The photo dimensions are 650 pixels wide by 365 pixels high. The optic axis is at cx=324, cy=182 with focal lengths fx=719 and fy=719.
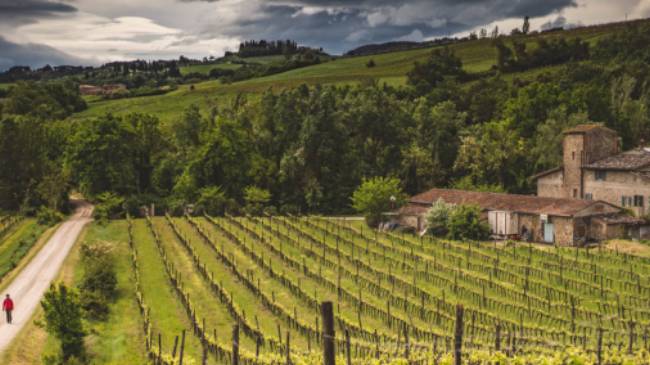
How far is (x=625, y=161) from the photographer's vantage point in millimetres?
59875

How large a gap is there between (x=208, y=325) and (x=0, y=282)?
15948 millimetres

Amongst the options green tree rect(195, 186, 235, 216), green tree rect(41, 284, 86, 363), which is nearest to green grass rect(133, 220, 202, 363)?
green tree rect(41, 284, 86, 363)

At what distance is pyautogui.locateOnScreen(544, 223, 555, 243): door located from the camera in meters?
55.3

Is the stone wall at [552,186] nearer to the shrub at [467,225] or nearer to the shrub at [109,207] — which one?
the shrub at [467,225]

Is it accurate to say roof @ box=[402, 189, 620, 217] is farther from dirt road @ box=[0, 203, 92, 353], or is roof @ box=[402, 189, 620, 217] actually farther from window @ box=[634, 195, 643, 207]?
dirt road @ box=[0, 203, 92, 353]

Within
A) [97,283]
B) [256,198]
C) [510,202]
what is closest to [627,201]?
[510,202]

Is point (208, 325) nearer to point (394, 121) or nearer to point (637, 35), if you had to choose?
point (394, 121)

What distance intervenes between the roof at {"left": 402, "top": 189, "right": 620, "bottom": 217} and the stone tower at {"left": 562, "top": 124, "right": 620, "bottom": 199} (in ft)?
17.5

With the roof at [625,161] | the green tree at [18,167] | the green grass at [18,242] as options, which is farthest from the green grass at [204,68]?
the roof at [625,161]

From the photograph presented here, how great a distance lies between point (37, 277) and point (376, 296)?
21192mm

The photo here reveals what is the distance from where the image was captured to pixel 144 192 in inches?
3073

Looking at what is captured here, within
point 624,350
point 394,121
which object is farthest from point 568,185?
point 624,350

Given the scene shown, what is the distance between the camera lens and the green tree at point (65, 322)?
29.5m

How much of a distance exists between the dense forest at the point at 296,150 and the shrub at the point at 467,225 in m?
12.6
